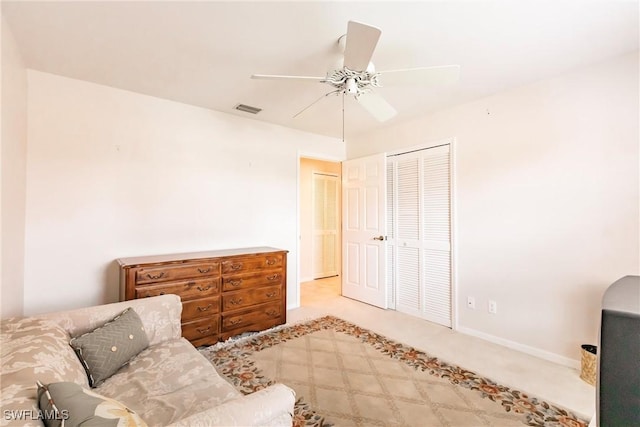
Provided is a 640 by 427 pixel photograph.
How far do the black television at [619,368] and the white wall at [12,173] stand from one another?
281 cm

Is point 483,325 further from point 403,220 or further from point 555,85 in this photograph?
point 555,85

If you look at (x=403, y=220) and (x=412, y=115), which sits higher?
(x=412, y=115)

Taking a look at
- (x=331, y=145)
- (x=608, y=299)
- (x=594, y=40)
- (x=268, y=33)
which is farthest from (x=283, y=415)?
(x=331, y=145)

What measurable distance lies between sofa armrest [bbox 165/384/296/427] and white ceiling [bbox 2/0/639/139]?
6.56ft

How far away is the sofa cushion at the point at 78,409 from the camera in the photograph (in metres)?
0.78

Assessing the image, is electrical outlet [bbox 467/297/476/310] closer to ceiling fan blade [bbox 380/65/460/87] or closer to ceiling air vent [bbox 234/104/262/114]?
ceiling fan blade [bbox 380/65/460/87]

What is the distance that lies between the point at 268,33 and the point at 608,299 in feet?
7.12

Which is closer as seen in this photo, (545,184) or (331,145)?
(545,184)

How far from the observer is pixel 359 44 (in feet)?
4.93

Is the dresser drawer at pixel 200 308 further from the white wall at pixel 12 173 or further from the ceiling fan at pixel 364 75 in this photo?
the ceiling fan at pixel 364 75

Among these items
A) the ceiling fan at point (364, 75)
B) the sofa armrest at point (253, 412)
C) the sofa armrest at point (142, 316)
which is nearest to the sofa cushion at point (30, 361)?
the sofa armrest at point (142, 316)

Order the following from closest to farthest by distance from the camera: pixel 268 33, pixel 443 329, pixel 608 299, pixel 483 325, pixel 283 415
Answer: pixel 608 299, pixel 283 415, pixel 268 33, pixel 483 325, pixel 443 329

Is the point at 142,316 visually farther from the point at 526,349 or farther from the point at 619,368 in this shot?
the point at 526,349

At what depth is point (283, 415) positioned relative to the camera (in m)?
1.03
